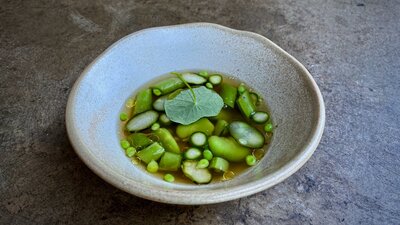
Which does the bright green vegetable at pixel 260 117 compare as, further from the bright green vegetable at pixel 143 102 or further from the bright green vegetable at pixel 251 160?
the bright green vegetable at pixel 143 102

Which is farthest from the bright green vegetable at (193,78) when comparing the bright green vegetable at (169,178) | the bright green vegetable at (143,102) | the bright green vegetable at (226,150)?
the bright green vegetable at (169,178)

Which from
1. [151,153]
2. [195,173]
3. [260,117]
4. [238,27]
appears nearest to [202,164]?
[195,173]

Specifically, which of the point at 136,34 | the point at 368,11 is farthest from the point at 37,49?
the point at 368,11

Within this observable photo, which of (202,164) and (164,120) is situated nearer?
(202,164)

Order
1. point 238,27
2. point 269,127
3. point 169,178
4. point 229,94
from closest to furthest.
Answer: point 169,178 → point 269,127 → point 229,94 → point 238,27

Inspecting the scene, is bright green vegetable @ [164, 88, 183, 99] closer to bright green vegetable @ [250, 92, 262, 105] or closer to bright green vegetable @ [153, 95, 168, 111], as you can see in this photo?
bright green vegetable @ [153, 95, 168, 111]

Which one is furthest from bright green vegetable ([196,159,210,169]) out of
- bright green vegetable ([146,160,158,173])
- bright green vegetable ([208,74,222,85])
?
bright green vegetable ([208,74,222,85])

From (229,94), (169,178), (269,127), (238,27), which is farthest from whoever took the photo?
(238,27)

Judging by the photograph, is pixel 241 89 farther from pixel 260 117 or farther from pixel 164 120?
pixel 164 120
